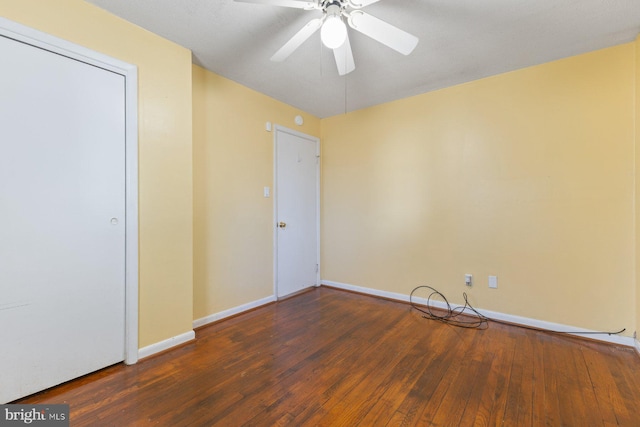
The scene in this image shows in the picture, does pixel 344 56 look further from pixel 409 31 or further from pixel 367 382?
pixel 367 382

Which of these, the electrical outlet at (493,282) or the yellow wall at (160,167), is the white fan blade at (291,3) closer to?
the yellow wall at (160,167)

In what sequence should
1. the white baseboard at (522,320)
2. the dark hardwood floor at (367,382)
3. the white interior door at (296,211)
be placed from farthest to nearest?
the white interior door at (296,211) < the white baseboard at (522,320) < the dark hardwood floor at (367,382)

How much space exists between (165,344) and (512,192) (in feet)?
11.0

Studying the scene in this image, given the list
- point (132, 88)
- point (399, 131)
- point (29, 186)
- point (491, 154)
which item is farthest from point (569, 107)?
point (29, 186)

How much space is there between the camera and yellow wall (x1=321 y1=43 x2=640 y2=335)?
216cm

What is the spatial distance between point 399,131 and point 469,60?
1023 mm

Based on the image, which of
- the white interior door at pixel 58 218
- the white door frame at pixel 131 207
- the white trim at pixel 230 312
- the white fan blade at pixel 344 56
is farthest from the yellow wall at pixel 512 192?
the white interior door at pixel 58 218

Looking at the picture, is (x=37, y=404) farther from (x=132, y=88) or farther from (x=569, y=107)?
(x=569, y=107)

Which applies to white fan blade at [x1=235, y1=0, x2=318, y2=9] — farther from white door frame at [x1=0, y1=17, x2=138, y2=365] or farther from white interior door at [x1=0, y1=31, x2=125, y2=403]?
white interior door at [x1=0, y1=31, x2=125, y2=403]

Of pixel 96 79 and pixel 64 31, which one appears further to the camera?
pixel 96 79

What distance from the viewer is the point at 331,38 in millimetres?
1437

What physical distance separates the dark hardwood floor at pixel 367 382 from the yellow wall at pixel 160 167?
0.35m

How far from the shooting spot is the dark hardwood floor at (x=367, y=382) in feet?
4.64

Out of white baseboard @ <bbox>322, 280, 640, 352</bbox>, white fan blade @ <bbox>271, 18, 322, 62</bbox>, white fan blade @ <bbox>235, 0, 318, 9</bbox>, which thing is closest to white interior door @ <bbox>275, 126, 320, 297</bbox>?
white baseboard @ <bbox>322, 280, 640, 352</bbox>
